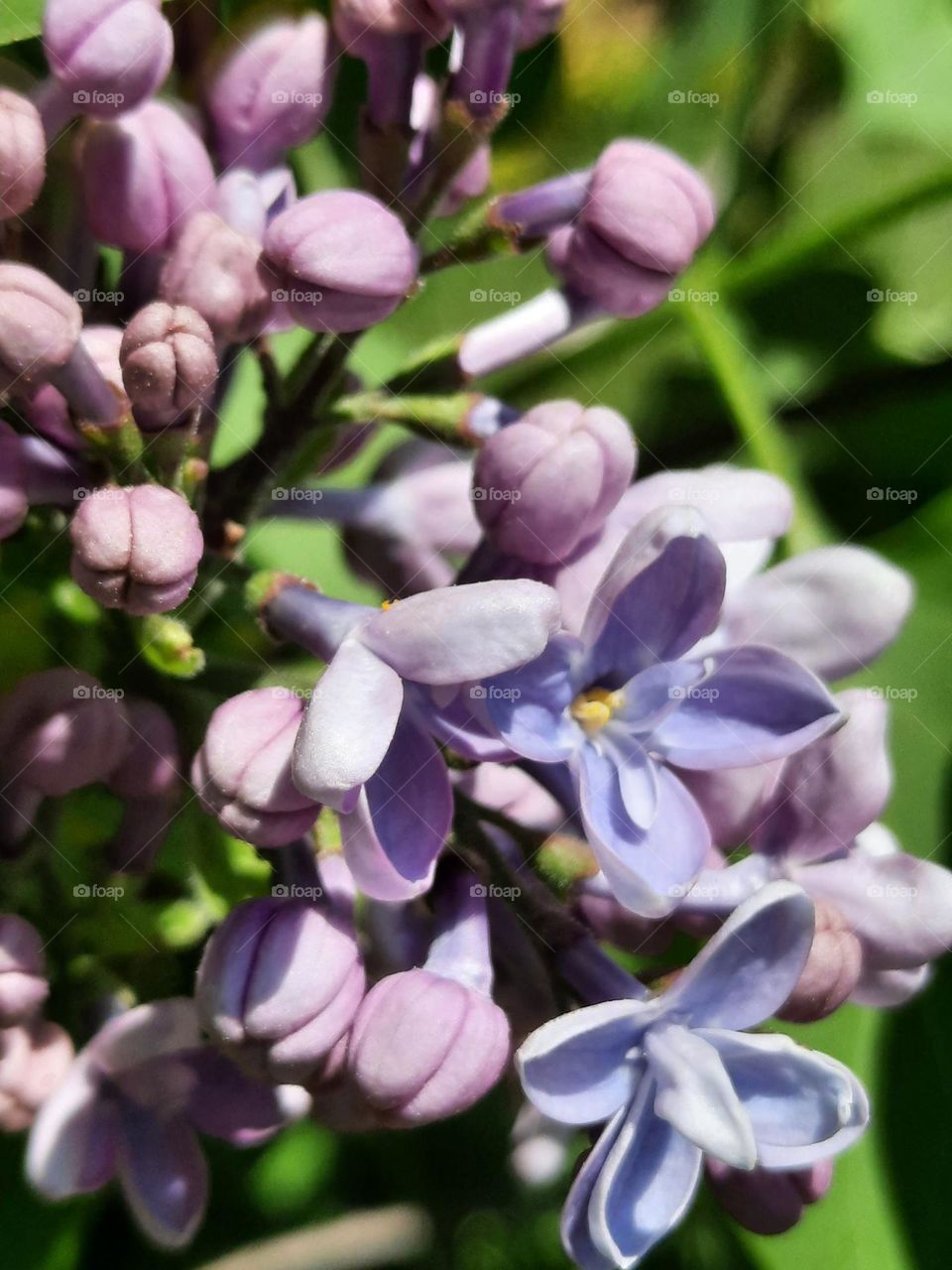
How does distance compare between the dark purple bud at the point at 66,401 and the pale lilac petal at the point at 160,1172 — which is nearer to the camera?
the dark purple bud at the point at 66,401

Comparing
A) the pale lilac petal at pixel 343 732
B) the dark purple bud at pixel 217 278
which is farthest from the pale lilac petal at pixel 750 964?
the dark purple bud at pixel 217 278

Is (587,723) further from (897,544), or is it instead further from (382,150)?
(897,544)

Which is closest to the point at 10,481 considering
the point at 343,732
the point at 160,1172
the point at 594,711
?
the point at 343,732

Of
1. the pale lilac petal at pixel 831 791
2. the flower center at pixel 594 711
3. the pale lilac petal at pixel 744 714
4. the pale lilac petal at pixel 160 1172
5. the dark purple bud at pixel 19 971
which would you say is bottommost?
the pale lilac petal at pixel 160 1172

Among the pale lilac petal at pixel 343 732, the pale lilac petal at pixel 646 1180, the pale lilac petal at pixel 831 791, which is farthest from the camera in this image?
the pale lilac petal at pixel 831 791

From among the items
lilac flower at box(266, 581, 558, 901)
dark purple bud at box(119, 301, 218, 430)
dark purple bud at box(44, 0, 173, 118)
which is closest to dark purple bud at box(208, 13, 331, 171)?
dark purple bud at box(44, 0, 173, 118)

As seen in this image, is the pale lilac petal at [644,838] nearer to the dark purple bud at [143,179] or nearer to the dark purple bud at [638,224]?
the dark purple bud at [638,224]
